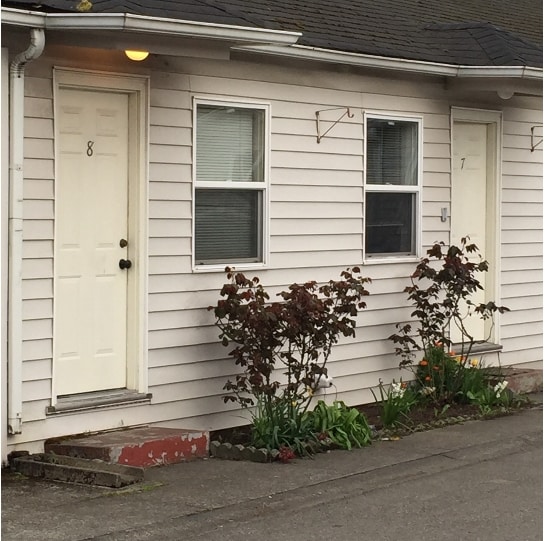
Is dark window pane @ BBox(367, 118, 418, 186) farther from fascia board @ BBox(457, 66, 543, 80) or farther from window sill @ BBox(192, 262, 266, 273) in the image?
window sill @ BBox(192, 262, 266, 273)

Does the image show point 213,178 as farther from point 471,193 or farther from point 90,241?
point 471,193

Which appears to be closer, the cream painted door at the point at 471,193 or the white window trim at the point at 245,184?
the white window trim at the point at 245,184

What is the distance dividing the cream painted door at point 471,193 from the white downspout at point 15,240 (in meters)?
5.24

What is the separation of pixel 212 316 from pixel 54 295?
4.85 ft

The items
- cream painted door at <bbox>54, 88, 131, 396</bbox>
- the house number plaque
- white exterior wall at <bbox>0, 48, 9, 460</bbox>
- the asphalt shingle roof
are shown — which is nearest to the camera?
white exterior wall at <bbox>0, 48, 9, 460</bbox>

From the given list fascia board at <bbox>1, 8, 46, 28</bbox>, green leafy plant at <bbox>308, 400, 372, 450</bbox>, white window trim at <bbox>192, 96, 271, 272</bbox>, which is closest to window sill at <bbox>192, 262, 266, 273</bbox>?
white window trim at <bbox>192, 96, 271, 272</bbox>

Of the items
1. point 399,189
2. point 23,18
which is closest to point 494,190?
point 399,189

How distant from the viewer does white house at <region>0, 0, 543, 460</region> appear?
8219mm

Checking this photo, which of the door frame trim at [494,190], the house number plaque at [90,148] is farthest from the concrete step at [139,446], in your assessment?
the door frame trim at [494,190]

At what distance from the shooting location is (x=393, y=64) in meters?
10.6

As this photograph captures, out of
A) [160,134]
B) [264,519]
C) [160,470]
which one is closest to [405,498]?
[264,519]

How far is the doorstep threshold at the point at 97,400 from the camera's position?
8.44m

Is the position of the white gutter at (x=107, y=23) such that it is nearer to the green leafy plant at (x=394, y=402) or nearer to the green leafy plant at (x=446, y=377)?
the green leafy plant at (x=394, y=402)

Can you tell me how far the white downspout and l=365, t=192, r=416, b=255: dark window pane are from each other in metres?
3.92
